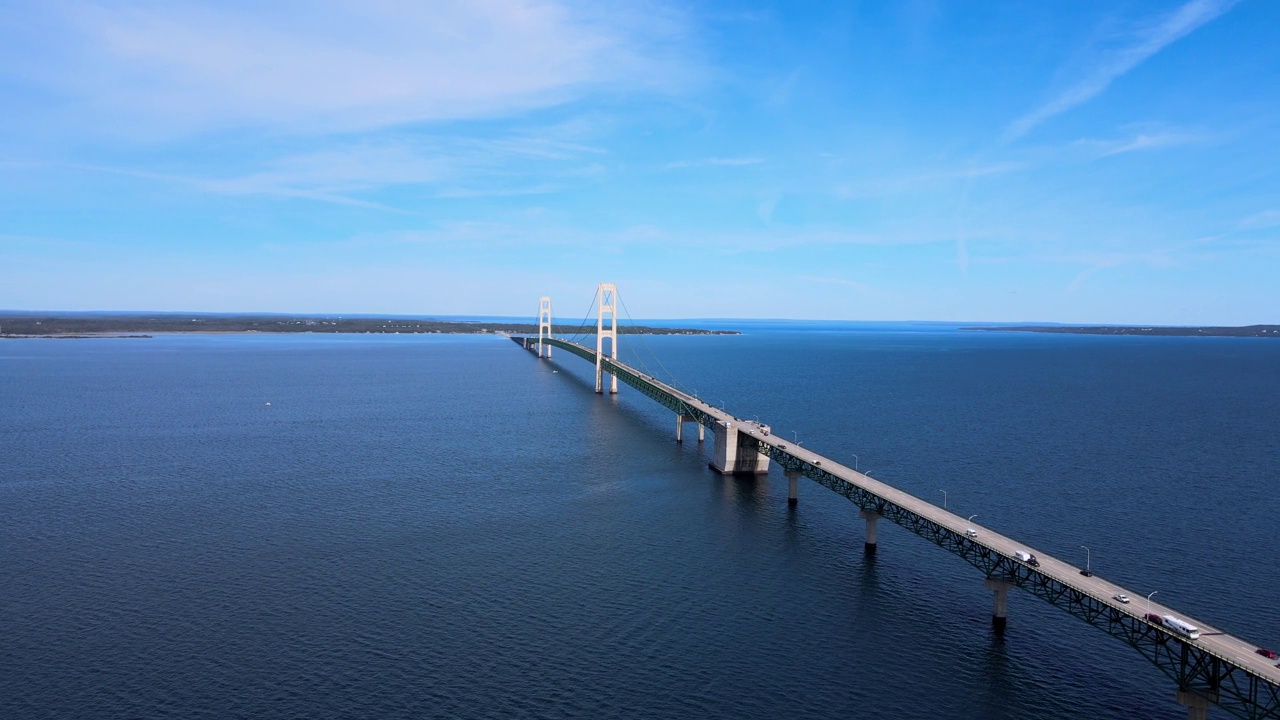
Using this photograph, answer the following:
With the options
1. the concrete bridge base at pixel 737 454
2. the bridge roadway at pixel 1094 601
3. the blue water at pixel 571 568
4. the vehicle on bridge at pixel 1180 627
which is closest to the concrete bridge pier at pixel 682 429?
the blue water at pixel 571 568

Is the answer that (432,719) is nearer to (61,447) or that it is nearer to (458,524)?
(458,524)

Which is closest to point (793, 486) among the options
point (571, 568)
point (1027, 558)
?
point (571, 568)

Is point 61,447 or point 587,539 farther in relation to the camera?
point 61,447

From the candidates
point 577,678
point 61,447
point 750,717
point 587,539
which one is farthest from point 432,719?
point 61,447

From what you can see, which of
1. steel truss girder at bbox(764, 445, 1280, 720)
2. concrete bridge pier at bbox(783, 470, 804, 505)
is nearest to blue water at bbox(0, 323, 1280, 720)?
concrete bridge pier at bbox(783, 470, 804, 505)

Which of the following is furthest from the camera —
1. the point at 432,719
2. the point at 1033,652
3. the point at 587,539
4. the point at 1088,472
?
the point at 1088,472

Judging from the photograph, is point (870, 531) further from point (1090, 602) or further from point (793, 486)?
point (1090, 602)

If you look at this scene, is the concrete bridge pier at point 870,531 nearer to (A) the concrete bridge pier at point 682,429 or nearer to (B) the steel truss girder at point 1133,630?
(B) the steel truss girder at point 1133,630
